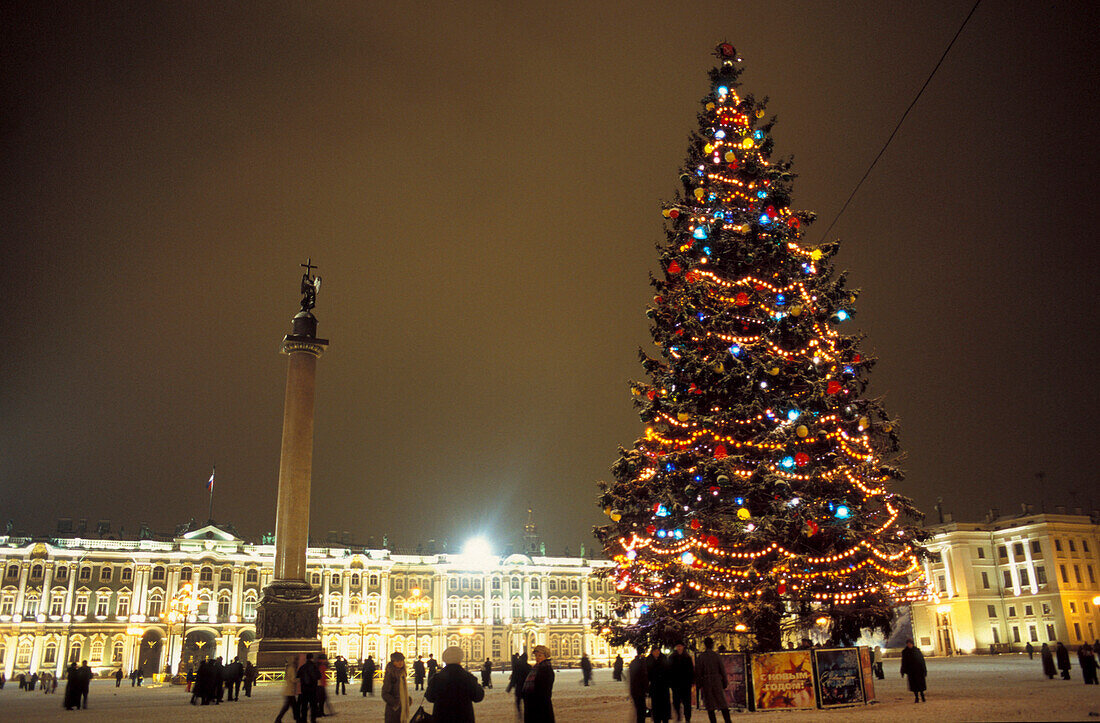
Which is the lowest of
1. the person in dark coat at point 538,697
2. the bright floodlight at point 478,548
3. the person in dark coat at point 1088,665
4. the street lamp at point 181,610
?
the person in dark coat at point 1088,665

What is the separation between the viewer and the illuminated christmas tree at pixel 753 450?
1543 centimetres

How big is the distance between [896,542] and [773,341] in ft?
14.5

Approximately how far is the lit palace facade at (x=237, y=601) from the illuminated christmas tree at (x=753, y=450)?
5636 cm

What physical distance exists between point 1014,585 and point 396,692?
74.2 metres

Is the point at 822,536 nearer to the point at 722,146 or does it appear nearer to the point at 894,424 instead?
the point at 894,424

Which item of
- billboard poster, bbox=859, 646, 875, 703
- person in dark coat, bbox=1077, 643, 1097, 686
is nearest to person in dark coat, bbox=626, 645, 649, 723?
billboard poster, bbox=859, 646, 875, 703

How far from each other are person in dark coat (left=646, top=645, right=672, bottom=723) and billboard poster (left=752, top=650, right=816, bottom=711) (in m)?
3.24

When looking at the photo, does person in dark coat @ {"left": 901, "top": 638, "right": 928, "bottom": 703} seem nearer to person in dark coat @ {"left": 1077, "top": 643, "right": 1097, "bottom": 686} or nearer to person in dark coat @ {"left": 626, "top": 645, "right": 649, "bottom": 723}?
person in dark coat @ {"left": 1077, "top": 643, "right": 1097, "bottom": 686}

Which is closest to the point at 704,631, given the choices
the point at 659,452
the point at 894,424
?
the point at 659,452

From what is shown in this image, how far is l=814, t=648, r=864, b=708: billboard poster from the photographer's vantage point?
15.4 m

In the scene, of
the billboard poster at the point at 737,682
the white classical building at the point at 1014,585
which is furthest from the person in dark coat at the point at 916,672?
the white classical building at the point at 1014,585

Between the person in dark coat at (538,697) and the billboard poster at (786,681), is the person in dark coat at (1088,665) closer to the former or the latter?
the billboard poster at (786,681)

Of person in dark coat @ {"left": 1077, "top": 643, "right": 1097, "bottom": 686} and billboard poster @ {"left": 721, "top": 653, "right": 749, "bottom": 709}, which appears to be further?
person in dark coat @ {"left": 1077, "top": 643, "right": 1097, "bottom": 686}

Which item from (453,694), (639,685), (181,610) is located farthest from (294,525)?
(453,694)
